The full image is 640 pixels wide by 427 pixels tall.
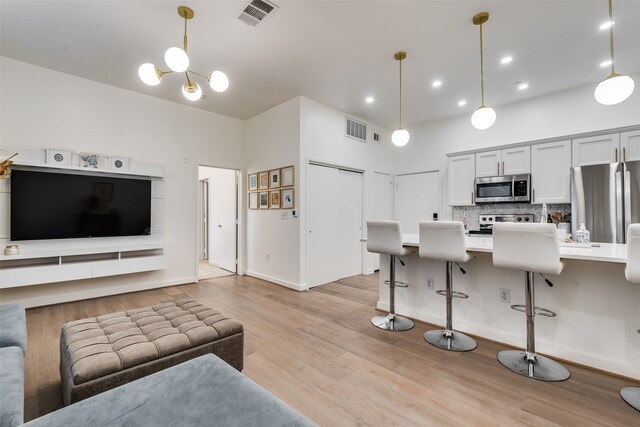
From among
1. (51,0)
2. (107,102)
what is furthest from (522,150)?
(107,102)

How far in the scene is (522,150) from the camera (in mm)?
4477

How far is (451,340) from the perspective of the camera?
8.65 feet

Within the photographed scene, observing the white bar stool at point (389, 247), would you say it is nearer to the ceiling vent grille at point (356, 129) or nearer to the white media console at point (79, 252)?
the ceiling vent grille at point (356, 129)

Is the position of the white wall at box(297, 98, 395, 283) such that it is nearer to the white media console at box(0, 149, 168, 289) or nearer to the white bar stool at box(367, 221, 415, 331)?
the white bar stool at box(367, 221, 415, 331)

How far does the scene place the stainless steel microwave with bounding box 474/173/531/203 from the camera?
4.38 m

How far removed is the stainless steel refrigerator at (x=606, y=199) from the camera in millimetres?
3461

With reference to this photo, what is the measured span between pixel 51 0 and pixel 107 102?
71.8 inches

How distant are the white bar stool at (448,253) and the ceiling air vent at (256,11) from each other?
2472 mm

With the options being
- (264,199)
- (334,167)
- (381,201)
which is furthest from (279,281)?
(381,201)

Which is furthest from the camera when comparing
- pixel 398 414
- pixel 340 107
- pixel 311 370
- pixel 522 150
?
pixel 340 107

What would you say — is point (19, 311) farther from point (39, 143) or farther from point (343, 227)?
point (343, 227)

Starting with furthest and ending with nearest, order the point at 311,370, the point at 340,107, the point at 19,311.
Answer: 1. the point at 340,107
2. the point at 311,370
3. the point at 19,311

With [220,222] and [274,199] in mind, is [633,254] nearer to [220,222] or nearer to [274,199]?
[274,199]

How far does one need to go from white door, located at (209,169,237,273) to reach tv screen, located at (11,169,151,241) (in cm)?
166
